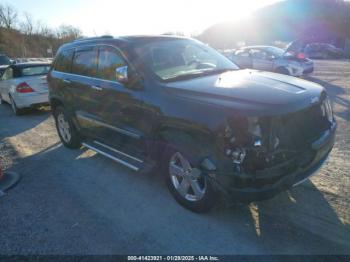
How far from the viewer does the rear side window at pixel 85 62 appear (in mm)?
4426

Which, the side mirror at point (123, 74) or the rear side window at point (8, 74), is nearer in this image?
the side mirror at point (123, 74)

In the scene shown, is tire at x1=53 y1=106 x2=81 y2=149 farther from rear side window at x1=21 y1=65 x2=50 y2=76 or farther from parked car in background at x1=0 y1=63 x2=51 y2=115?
rear side window at x1=21 y1=65 x2=50 y2=76

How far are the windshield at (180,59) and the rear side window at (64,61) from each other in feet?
6.54

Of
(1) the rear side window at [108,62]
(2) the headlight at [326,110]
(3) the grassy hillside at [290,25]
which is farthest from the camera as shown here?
(3) the grassy hillside at [290,25]

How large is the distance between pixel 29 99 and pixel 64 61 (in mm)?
3840

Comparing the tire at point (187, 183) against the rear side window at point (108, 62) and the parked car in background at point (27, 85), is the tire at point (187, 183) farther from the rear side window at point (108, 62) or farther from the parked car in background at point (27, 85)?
the parked car in background at point (27, 85)

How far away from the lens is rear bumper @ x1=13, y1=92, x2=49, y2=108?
8.41 meters

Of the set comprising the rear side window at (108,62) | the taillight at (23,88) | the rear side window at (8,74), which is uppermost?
the rear side window at (108,62)

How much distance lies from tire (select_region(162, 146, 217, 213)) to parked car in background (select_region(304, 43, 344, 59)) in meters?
29.6

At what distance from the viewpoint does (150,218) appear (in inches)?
129

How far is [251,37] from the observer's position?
47.4 m

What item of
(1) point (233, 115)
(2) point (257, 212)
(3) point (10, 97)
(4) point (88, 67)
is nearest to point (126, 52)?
(4) point (88, 67)

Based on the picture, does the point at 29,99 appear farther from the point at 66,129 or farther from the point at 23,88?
the point at 66,129

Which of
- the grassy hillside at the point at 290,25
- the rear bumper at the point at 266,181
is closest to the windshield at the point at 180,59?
the rear bumper at the point at 266,181
